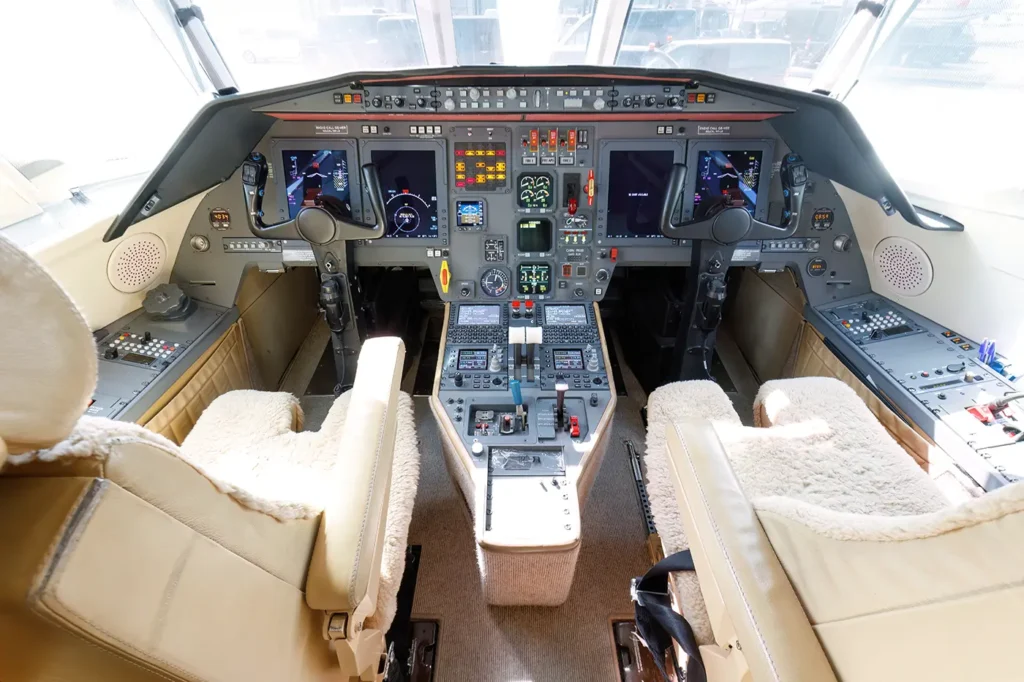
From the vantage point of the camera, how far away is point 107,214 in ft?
6.84

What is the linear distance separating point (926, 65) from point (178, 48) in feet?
10.8

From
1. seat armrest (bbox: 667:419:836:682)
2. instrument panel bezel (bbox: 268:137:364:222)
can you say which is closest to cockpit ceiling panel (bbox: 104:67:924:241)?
instrument panel bezel (bbox: 268:137:364:222)

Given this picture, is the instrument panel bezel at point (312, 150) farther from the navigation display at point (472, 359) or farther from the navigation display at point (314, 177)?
the navigation display at point (472, 359)

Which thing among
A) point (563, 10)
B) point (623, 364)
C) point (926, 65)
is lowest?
point (623, 364)

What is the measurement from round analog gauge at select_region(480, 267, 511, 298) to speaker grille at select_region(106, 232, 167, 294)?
142 centimetres

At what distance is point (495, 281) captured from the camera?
266 cm

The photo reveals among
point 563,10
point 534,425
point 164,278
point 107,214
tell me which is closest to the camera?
point 534,425

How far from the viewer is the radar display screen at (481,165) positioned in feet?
8.00

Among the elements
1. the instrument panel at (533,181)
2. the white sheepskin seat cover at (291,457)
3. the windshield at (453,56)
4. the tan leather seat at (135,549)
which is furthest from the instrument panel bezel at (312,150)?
the tan leather seat at (135,549)

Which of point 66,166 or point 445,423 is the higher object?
point 66,166

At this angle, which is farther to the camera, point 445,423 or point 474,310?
point 474,310

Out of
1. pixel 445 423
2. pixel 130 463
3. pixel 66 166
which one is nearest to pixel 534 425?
pixel 445 423

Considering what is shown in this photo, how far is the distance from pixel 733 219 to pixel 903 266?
762 mm

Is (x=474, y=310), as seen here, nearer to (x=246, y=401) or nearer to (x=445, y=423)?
(x=445, y=423)
